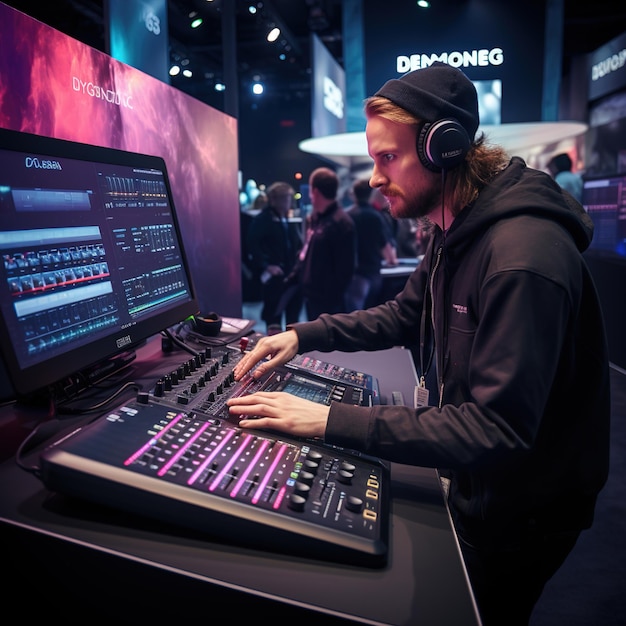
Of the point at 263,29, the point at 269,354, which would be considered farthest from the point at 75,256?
the point at 263,29

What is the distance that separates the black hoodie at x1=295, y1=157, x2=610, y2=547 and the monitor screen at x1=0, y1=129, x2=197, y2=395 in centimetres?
44

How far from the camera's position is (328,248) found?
12.5ft

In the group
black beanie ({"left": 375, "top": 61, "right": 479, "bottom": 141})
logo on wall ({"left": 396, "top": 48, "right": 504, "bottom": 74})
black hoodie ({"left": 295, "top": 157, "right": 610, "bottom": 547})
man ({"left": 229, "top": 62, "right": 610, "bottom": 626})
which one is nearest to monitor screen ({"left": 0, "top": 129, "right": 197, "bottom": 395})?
man ({"left": 229, "top": 62, "right": 610, "bottom": 626})

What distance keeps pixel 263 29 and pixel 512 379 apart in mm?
9531

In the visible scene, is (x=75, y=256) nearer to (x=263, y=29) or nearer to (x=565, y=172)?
(x=565, y=172)

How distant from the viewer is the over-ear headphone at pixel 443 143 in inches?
37.9

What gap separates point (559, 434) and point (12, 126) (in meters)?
1.25

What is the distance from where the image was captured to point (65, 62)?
49.8 inches

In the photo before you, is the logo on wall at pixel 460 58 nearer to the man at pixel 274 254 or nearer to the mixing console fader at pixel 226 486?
the man at pixel 274 254

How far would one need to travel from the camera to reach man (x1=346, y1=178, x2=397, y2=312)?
447 cm

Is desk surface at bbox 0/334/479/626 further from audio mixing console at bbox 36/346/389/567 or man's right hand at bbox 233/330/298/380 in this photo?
man's right hand at bbox 233/330/298/380

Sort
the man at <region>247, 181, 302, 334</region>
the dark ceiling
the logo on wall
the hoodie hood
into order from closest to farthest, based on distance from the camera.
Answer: the hoodie hood < the logo on wall < the man at <region>247, 181, 302, 334</region> < the dark ceiling

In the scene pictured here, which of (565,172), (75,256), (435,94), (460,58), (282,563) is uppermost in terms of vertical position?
(460,58)

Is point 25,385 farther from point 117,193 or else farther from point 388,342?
point 388,342
